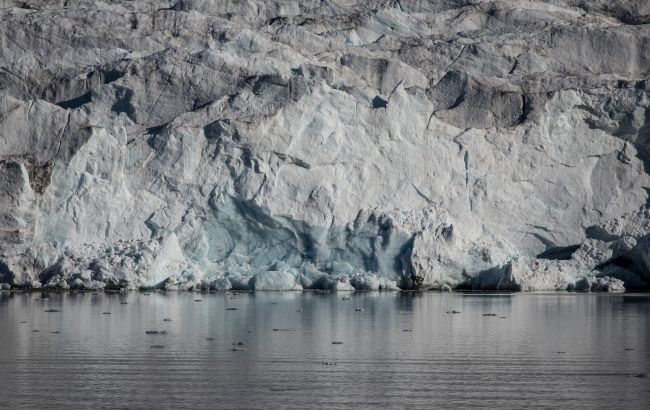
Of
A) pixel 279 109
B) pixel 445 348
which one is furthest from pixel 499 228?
pixel 445 348

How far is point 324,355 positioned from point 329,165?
46.9 ft

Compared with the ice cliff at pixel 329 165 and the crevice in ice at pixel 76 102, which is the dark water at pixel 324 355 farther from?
the crevice in ice at pixel 76 102

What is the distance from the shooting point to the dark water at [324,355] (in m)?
13.9

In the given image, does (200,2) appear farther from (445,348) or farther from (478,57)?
(445,348)

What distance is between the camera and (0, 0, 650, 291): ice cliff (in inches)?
1185

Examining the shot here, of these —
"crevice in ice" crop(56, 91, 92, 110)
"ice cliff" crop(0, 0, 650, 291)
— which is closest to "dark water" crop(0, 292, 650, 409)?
"ice cliff" crop(0, 0, 650, 291)

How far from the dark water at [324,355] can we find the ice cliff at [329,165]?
12.2 feet

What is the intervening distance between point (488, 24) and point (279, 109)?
11413 mm

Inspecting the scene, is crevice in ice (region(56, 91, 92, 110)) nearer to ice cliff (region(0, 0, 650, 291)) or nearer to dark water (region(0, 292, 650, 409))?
ice cliff (region(0, 0, 650, 291))

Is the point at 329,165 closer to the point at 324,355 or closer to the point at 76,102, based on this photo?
the point at 76,102

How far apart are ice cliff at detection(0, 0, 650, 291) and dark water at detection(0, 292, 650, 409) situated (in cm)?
370

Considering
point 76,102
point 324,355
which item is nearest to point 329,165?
point 76,102

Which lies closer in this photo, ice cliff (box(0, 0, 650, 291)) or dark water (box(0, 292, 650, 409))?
dark water (box(0, 292, 650, 409))

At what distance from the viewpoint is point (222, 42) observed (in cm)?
3638
